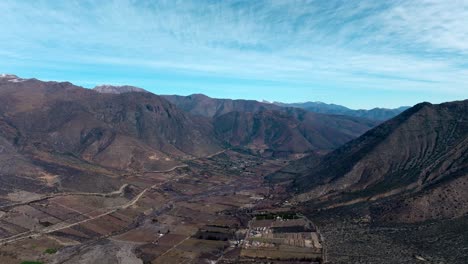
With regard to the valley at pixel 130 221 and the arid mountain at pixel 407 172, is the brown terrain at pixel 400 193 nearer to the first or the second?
the arid mountain at pixel 407 172

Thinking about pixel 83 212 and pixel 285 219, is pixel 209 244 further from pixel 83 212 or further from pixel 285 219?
pixel 83 212

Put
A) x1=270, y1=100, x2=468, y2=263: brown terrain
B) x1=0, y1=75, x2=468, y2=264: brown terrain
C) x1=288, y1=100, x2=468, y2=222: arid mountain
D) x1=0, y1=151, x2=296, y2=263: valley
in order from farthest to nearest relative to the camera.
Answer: x1=288, y1=100, x2=468, y2=222: arid mountain
x1=0, y1=151, x2=296, y2=263: valley
x1=0, y1=75, x2=468, y2=264: brown terrain
x1=270, y1=100, x2=468, y2=263: brown terrain

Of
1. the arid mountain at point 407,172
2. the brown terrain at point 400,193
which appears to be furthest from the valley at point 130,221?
the brown terrain at point 400,193

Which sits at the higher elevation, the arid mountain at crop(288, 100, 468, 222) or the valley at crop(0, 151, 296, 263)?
the arid mountain at crop(288, 100, 468, 222)

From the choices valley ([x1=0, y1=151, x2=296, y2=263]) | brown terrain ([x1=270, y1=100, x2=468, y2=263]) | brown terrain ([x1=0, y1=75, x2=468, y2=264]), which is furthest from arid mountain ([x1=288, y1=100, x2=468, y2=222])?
valley ([x1=0, y1=151, x2=296, y2=263])

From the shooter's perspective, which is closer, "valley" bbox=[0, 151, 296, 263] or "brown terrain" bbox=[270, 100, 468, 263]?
"brown terrain" bbox=[270, 100, 468, 263]

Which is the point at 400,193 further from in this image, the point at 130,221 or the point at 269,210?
the point at 130,221

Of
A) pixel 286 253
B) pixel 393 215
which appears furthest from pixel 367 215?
pixel 286 253

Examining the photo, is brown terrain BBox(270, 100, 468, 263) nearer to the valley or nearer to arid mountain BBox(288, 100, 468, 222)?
arid mountain BBox(288, 100, 468, 222)

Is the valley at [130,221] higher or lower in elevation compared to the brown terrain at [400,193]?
lower
